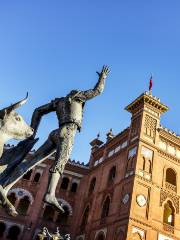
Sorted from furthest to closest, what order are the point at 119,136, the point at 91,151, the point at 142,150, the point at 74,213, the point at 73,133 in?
1. the point at 91,151
2. the point at 74,213
3. the point at 119,136
4. the point at 142,150
5. the point at 73,133

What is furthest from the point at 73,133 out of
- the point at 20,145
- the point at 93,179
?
the point at 93,179

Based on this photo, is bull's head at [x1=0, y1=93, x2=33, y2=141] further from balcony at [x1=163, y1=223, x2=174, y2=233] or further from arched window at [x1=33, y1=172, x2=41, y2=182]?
arched window at [x1=33, y1=172, x2=41, y2=182]

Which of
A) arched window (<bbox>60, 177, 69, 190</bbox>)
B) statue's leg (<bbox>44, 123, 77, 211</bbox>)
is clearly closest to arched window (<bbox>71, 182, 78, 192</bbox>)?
arched window (<bbox>60, 177, 69, 190</bbox>)

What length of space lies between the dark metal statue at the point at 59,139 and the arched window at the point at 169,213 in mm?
17308

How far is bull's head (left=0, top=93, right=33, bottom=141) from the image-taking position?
9.11 feet

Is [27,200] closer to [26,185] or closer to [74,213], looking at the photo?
[26,185]

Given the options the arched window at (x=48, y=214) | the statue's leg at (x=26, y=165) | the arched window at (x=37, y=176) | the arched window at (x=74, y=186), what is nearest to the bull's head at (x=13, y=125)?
the statue's leg at (x=26, y=165)

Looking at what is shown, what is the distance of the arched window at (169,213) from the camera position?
18.9 meters

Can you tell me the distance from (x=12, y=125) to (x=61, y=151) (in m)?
0.51

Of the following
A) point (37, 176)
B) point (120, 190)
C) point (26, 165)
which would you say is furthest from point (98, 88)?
point (37, 176)

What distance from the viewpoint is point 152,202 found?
18047mm

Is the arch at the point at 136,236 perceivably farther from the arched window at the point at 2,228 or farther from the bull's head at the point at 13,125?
the bull's head at the point at 13,125

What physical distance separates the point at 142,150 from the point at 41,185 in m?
9.10

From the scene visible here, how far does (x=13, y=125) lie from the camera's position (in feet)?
9.40
